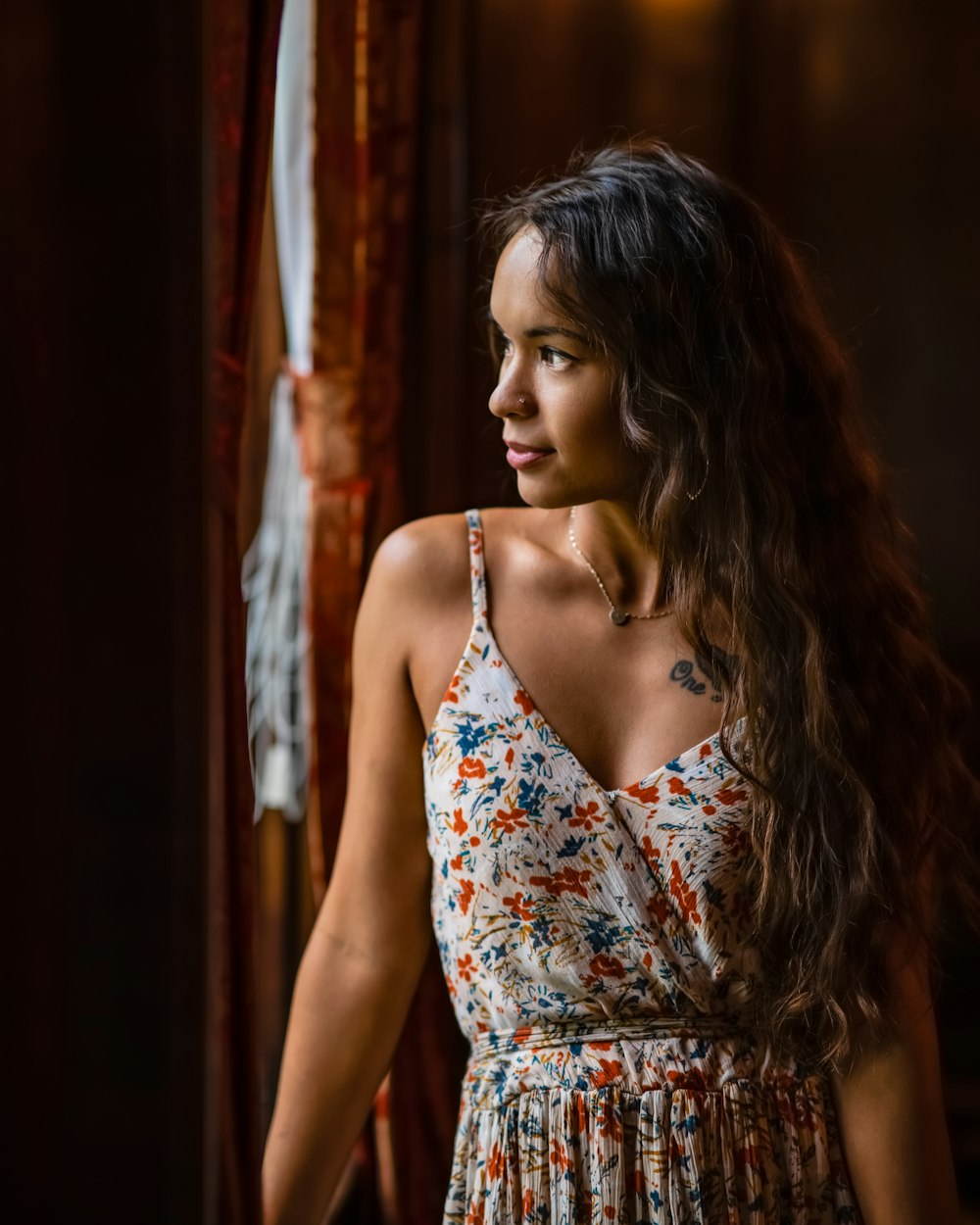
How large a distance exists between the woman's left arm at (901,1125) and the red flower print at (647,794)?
0.31m

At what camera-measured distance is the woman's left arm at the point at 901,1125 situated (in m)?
1.29

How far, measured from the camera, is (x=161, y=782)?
786 mm

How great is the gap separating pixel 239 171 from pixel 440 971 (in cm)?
118

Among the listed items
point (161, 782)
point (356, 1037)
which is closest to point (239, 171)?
point (161, 782)

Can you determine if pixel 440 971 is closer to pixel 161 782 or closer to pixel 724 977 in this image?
pixel 724 977

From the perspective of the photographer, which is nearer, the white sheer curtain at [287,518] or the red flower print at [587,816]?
the red flower print at [587,816]

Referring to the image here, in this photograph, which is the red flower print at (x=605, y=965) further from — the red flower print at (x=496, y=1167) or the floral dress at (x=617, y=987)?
the red flower print at (x=496, y=1167)

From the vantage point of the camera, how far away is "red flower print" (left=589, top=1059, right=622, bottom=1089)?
1.28 meters

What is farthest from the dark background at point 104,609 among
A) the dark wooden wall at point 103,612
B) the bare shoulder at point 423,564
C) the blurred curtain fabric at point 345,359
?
the blurred curtain fabric at point 345,359

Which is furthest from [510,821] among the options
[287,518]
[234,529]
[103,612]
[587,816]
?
[287,518]

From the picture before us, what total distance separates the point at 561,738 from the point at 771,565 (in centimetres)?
28

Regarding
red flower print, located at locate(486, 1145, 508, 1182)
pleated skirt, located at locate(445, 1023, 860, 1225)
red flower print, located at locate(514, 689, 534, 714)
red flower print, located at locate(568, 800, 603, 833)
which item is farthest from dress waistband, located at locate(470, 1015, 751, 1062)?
red flower print, located at locate(514, 689, 534, 714)

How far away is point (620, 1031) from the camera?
131cm

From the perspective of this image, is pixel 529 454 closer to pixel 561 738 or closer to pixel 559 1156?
pixel 561 738
